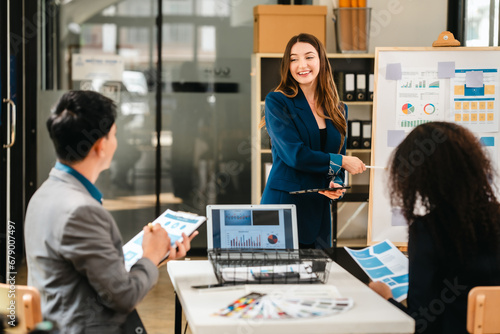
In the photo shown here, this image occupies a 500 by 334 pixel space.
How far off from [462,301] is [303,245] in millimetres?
947

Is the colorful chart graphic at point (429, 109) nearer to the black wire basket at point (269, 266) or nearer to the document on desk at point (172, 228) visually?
the black wire basket at point (269, 266)

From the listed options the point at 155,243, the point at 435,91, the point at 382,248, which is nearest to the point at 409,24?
the point at 435,91

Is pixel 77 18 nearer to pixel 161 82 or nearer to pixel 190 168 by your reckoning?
pixel 161 82

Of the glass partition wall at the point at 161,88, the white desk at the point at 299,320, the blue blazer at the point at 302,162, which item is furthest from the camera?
the glass partition wall at the point at 161,88

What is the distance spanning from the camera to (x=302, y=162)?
252 cm

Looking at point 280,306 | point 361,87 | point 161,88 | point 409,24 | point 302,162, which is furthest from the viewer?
point 161,88

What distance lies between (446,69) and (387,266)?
2.29 m

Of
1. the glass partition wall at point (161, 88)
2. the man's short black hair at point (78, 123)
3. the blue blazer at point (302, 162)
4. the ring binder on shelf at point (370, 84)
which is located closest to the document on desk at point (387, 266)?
the blue blazer at point (302, 162)

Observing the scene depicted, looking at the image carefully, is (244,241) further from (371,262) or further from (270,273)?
(371,262)

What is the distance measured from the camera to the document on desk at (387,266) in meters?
1.93

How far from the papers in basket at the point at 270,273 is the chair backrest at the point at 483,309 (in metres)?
0.46

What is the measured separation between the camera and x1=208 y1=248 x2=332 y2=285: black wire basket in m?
1.87

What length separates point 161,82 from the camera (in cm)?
541

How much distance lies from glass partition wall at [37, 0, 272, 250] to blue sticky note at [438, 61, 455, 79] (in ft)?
6.46
